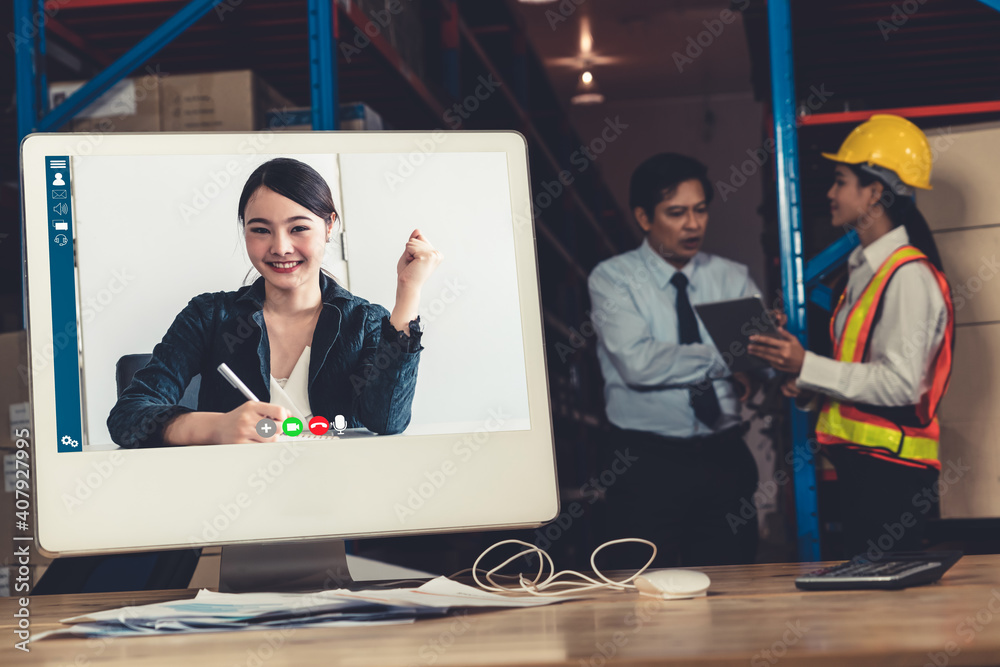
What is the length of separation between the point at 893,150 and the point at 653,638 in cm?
205

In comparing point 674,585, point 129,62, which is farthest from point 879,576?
point 129,62

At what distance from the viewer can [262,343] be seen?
1024mm

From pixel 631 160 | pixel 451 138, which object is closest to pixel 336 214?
pixel 451 138

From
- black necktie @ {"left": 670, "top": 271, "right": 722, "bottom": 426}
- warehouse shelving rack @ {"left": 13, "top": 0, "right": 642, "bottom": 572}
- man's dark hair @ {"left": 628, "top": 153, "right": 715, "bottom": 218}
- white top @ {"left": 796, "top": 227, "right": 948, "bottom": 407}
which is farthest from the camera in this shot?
man's dark hair @ {"left": 628, "top": 153, "right": 715, "bottom": 218}

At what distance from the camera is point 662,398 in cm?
247

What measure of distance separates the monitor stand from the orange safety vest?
5.05ft

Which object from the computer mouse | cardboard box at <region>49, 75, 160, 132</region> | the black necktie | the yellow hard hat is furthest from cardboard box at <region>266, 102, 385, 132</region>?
the computer mouse

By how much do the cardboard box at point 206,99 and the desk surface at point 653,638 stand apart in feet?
5.32

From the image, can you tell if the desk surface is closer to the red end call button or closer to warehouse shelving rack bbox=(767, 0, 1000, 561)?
the red end call button

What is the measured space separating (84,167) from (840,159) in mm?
2025

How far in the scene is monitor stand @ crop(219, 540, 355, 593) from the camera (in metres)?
1.04

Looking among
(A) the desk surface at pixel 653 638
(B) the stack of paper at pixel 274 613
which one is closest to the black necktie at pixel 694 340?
(A) the desk surface at pixel 653 638

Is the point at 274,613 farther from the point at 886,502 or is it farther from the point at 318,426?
the point at 886,502

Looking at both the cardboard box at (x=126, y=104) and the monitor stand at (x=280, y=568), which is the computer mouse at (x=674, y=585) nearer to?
the monitor stand at (x=280, y=568)
